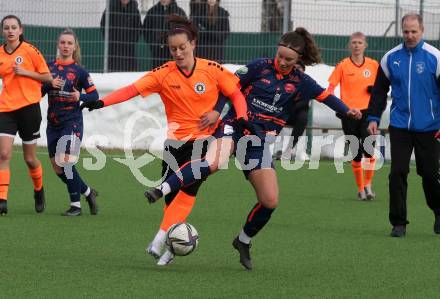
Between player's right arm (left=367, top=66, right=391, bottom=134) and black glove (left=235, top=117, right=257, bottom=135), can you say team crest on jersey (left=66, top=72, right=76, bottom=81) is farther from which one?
black glove (left=235, top=117, right=257, bottom=135)

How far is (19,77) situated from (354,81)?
16.3 feet

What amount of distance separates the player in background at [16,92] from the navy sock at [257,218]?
3.61 metres

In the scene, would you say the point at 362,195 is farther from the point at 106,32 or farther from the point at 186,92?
the point at 106,32

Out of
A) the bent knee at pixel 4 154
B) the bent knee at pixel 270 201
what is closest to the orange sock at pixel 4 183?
the bent knee at pixel 4 154

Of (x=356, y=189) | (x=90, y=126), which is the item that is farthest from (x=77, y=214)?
(x=90, y=126)

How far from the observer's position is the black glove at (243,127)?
807 centimetres

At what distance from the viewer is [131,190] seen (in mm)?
13883

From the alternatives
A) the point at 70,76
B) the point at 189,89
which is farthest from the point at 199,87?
the point at 70,76

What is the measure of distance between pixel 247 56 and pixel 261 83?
Answer: 1028 cm

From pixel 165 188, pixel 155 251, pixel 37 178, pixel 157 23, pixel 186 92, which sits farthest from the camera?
pixel 157 23

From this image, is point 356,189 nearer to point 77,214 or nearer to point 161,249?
point 77,214

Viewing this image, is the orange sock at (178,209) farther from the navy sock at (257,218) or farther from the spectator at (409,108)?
the spectator at (409,108)

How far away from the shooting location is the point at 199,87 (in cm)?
844

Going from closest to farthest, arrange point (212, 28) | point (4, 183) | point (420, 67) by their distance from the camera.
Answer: point (420, 67)
point (4, 183)
point (212, 28)
